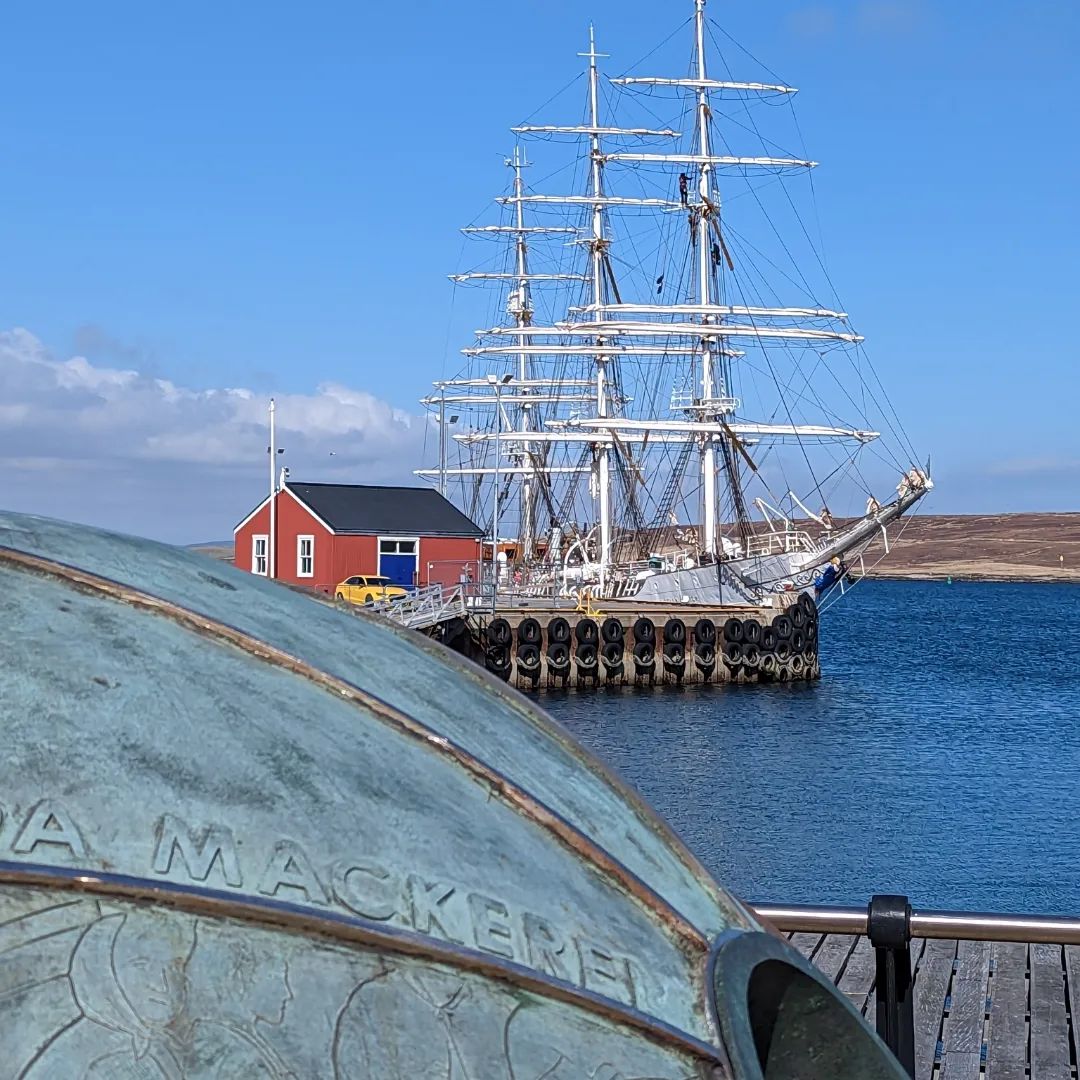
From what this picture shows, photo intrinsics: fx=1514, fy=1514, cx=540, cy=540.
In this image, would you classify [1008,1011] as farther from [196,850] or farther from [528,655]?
[528,655]

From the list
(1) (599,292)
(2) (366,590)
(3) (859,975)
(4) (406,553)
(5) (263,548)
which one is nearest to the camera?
(3) (859,975)

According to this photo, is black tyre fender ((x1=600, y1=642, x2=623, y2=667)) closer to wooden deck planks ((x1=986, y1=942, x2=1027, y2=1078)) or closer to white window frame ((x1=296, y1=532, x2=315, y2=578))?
white window frame ((x1=296, y1=532, x2=315, y2=578))

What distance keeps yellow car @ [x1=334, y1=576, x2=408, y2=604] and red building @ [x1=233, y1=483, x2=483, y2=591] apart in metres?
1.00

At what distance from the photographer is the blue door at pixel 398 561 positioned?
5356cm

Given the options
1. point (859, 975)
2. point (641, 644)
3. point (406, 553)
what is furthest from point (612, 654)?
point (859, 975)

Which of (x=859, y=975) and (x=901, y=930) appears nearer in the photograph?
(x=901, y=930)

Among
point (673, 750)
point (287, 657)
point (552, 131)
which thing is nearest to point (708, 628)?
point (673, 750)

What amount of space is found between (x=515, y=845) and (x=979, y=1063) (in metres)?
4.38

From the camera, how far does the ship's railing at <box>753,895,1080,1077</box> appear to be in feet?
16.1

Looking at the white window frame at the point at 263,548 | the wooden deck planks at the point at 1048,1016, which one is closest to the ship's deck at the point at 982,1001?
Answer: the wooden deck planks at the point at 1048,1016

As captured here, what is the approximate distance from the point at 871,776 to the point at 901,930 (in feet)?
91.1

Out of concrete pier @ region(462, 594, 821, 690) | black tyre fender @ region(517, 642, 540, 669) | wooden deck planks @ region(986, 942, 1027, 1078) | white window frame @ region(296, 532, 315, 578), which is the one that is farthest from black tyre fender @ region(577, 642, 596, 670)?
wooden deck planks @ region(986, 942, 1027, 1078)

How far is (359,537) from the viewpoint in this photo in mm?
52938

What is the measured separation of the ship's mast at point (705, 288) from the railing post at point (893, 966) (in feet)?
175
